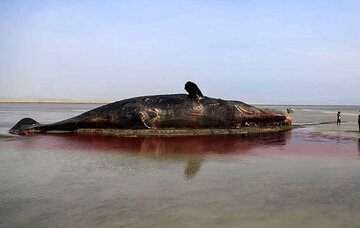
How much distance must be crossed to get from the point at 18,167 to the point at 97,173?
1.70m

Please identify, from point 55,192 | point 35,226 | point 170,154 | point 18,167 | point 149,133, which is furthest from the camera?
point 149,133

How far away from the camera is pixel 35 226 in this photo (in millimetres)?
4234

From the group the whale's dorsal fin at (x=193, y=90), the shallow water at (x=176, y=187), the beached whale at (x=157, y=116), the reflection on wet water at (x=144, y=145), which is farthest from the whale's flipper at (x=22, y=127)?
the whale's dorsal fin at (x=193, y=90)

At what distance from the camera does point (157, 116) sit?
616 inches

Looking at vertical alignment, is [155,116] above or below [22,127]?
above

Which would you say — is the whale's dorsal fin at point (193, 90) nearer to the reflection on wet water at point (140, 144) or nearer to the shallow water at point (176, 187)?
the reflection on wet water at point (140, 144)

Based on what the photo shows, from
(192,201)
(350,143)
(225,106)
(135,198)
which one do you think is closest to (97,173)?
(135,198)

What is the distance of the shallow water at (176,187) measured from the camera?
4520 mm

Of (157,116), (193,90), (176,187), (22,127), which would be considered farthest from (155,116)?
(176,187)

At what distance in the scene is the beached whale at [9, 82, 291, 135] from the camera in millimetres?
15469

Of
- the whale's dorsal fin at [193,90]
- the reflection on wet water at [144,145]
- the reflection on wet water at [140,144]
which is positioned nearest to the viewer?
the reflection on wet water at [144,145]

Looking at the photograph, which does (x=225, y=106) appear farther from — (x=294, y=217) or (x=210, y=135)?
(x=294, y=217)

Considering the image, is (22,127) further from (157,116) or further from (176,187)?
(176,187)

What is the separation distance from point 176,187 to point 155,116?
9718 millimetres
